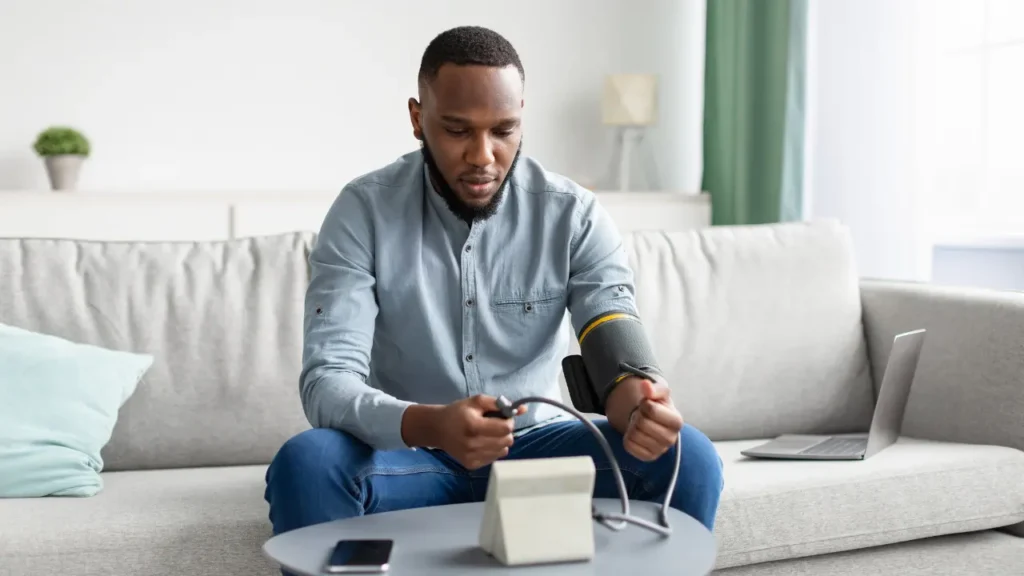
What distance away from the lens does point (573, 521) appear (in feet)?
3.49

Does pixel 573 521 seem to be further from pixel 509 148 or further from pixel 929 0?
pixel 929 0

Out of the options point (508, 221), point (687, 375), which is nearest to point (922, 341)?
point (687, 375)

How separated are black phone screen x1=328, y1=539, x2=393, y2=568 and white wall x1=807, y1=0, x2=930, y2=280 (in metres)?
2.25

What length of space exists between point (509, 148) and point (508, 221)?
202 millimetres

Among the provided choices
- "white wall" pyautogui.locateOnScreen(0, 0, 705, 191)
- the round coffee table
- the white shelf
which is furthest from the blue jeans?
"white wall" pyautogui.locateOnScreen(0, 0, 705, 191)

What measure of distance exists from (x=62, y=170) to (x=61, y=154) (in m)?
0.05

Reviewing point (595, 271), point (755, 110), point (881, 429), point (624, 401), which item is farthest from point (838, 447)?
point (755, 110)

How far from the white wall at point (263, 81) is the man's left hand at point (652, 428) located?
2473 mm

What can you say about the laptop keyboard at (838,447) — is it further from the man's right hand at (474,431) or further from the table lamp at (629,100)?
the table lamp at (629,100)

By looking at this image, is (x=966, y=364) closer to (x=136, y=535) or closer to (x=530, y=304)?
(x=530, y=304)

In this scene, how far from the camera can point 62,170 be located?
3170mm

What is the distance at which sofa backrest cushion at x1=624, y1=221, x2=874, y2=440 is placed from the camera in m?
2.24

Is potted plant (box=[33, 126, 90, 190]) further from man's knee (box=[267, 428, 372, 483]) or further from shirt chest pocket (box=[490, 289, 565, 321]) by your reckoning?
man's knee (box=[267, 428, 372, 483])

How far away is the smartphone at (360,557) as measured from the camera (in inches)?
39.7
